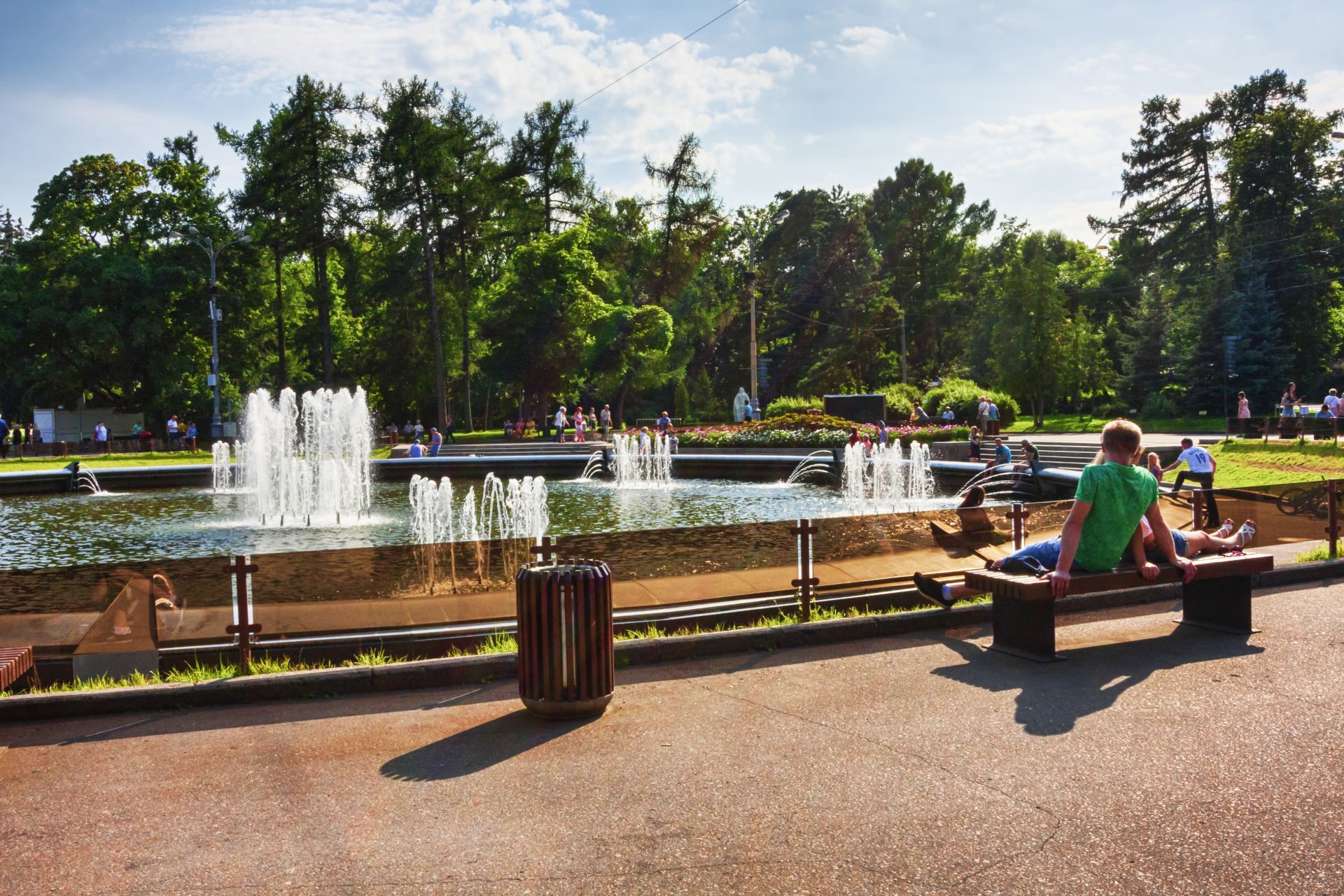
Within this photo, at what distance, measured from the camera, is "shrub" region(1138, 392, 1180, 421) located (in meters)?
49.0

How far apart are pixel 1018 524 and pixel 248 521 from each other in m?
16.2

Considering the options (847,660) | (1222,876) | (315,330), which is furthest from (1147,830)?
(315,330)

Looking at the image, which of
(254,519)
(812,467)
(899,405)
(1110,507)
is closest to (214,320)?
(254,519)

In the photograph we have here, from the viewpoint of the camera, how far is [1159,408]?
163 feet

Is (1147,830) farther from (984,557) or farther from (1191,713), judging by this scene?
(984,557)

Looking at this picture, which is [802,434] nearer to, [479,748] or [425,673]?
[425,673]

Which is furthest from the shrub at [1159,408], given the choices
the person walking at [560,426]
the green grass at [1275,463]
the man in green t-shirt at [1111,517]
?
the man in green t-shirt at [1111,517]

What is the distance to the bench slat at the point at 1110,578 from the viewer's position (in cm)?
683

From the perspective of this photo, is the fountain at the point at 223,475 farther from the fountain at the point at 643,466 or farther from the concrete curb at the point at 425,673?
the concrete curb at the point at 425,673

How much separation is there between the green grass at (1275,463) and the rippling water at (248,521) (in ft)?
30.3

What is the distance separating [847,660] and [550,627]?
239cm

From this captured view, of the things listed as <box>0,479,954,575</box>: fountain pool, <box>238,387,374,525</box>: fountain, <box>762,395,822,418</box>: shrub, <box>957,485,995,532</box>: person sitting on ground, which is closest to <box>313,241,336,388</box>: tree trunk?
<box>238,387,374,525</box>: fountain

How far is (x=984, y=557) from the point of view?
8.84 metres

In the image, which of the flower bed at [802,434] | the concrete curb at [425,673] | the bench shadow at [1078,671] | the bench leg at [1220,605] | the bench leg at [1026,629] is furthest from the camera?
the flower bed at [802,434]
